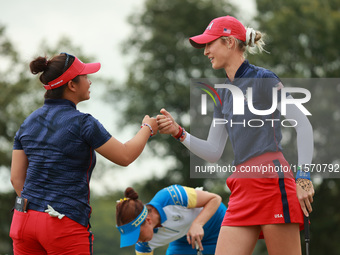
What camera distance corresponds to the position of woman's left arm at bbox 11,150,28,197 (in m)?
3.84

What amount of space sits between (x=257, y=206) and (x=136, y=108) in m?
21.9

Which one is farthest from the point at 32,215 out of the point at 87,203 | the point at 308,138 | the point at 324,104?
the point at 324,104

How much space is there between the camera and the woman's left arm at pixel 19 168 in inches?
151

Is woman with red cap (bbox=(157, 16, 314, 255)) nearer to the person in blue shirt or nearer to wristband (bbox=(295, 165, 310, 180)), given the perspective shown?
wristband (bbox=(295, 165, 310, 180))

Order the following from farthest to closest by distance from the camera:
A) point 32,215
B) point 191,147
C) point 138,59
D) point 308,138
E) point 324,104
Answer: point 138,59 → point 324,104 → point 191,147 → point 308,138 → point 32,215

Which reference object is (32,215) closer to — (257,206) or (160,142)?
(257,206)

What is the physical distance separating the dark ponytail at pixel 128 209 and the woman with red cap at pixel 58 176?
1764 millimetres

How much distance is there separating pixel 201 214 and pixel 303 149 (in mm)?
1953

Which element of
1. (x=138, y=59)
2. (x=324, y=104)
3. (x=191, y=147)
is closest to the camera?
(x=191, y=147)

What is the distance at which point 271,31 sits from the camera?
24.1m

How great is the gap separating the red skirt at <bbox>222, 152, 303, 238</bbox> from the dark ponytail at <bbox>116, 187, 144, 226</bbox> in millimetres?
1699

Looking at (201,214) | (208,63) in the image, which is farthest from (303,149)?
(208,63)

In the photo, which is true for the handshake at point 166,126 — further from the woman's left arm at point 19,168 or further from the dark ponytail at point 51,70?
the woman's left arm at point 19,168

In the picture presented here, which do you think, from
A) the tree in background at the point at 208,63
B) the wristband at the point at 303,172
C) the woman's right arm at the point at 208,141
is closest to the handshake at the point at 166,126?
the woman's right arm at the point at 208,141
